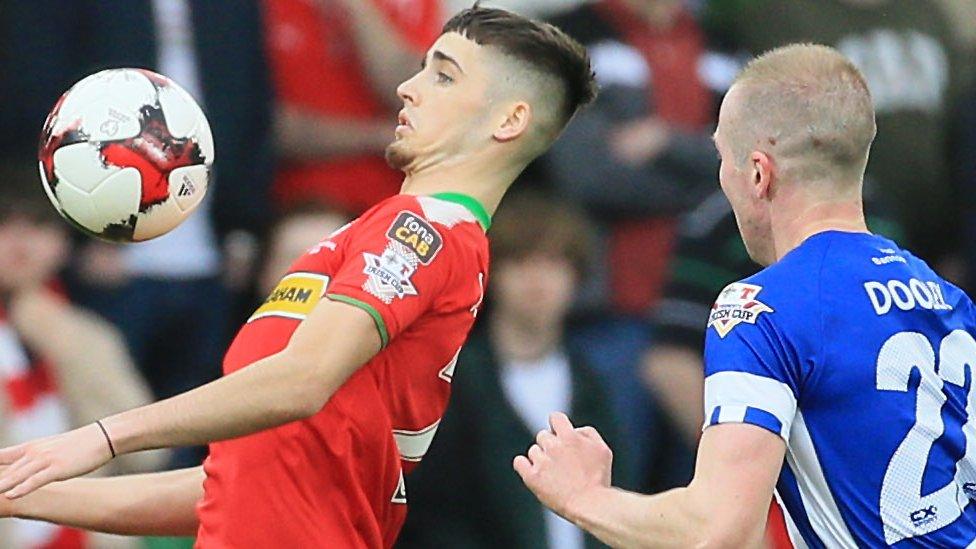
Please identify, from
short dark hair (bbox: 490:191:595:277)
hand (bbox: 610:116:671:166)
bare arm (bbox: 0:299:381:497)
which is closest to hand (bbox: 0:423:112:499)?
bare arm (bbox: 0:299:381:497)

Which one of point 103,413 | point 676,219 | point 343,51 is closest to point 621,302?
point 676,219

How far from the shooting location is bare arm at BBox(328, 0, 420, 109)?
8.02 meters

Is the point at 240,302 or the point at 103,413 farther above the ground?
the point at 240,302

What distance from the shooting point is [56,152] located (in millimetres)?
4805

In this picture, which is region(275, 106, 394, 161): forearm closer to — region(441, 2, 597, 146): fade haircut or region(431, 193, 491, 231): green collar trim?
region(441, 2, 597, 146): fade haircut

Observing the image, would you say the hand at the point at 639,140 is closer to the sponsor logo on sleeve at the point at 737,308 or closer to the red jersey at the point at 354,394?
the red jersey at the point at 354,394

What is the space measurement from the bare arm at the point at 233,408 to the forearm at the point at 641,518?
744 mm

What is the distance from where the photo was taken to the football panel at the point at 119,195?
15.6 feet

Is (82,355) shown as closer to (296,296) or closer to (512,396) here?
(512,396)

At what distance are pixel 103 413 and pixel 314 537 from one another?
123 inches

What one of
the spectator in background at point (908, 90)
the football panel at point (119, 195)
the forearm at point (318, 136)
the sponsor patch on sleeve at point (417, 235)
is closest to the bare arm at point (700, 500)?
the sponsor patch on sleeve at point (417, 235)

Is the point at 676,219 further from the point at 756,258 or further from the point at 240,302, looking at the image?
the point at 756,258

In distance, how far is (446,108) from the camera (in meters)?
5.11

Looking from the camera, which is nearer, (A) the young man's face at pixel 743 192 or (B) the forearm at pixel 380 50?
(A) the young man's face at pixel 743 192
